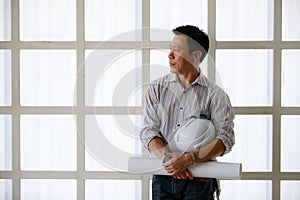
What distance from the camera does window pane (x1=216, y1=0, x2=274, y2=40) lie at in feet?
8.55

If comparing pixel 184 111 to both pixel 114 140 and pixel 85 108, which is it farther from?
pixel 85 108

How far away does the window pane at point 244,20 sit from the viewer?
2.61 m

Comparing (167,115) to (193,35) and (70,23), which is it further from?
(70,23)

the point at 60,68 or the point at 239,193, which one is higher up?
the point at 60,68

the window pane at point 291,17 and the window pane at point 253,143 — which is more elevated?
the window pane at point 291,17

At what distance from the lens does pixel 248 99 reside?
2637 mm

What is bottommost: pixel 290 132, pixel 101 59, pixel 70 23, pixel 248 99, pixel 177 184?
pixel 177 184

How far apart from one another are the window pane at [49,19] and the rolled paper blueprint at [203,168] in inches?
34.1

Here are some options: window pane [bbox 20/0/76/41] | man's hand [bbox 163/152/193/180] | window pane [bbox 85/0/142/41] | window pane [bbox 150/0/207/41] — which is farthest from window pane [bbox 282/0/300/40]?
window pane [bbox 20/0/76/41]

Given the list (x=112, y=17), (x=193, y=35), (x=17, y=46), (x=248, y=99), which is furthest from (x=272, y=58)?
(x=17, y=46)

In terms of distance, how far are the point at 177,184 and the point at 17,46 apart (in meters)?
1.14

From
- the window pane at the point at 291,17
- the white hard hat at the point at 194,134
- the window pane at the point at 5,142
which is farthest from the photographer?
the window pane at the point at 5,142

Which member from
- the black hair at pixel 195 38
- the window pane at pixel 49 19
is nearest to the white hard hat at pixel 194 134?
the black hair at pixel 195 38

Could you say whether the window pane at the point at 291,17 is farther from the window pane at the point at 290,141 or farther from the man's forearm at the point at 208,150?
the man's forearm at the point at 208,150
